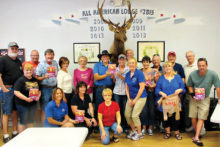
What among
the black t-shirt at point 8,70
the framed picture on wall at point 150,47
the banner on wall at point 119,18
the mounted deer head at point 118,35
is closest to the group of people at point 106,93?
the black t-shirt at point 8,70

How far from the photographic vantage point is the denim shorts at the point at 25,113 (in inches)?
116

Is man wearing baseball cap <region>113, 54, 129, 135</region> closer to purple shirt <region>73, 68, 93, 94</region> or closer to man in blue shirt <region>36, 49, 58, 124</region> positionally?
purple shirt <region>73, 68, 93, 94</region>

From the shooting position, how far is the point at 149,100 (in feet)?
11.0

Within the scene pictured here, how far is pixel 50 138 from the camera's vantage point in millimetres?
1676

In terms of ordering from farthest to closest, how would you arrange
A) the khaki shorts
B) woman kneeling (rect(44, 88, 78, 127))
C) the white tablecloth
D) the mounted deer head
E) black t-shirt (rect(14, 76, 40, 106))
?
1. the mounted deer head
2. the khaki shorts
3. black t-shirt (rect(14, 76, 40, 106))
4. woman kneeling (rect(44, 88, 78, 127))
5. the white tablecloth

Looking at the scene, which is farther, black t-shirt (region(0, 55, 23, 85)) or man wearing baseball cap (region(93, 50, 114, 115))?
man wearing baseball cap (region(93, 50, 114, 115))

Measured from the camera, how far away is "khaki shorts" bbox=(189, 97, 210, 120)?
305 cm

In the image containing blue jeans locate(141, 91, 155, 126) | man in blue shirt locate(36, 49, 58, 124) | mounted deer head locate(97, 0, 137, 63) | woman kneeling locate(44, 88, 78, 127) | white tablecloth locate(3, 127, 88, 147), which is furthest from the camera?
mounted deer head locate(97, 0, 137, 63)

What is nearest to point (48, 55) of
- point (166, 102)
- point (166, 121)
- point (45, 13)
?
point (45, 13)

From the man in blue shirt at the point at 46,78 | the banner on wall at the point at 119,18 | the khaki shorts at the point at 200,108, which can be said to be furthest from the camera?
the banner on wall at the point at 119,18

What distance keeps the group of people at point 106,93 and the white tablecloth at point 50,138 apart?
2.99 feet

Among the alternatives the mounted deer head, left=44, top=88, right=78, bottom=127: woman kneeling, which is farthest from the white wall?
left=44, top=88, right=78, bottom=127: woman kneeling

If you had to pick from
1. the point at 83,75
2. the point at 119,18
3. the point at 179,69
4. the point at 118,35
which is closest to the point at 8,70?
the point at 83,75

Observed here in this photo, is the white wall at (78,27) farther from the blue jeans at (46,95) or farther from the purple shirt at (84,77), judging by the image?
the blue jeans at (46,95)
